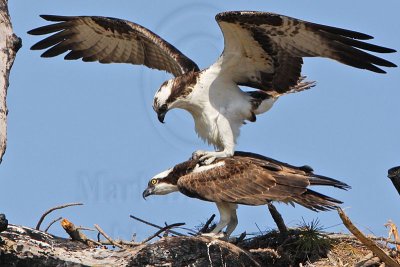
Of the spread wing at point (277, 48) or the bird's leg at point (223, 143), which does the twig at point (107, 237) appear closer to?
the bird's leg at point (223, 143)

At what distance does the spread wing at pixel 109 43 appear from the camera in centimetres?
1191

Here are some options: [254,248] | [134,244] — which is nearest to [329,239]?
[254,248]

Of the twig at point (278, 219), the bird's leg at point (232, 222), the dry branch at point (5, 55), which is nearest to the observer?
the dry branch at point (5, 55)

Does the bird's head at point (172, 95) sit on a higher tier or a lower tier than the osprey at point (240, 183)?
higher

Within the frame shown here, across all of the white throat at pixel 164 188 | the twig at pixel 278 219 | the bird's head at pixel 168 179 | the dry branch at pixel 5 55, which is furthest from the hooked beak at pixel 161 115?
the dry branch at pixel 5 55

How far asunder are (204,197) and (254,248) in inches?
29.9

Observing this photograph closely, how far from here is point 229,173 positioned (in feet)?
32.3

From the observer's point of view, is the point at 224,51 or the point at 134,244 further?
the point at 224,51

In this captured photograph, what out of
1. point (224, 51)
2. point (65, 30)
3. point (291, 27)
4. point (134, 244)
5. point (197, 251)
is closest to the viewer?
point (197, 251)

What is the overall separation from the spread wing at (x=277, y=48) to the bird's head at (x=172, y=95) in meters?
0.47

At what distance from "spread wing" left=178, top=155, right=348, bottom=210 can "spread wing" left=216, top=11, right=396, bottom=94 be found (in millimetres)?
1274

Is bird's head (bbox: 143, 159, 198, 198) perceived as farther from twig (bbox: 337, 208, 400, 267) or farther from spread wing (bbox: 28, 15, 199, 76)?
twig (bbox: 337, 208, 400, 267)

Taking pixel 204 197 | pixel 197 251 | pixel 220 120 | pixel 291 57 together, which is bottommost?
pixel 197 251

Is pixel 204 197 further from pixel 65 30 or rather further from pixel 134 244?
pixel 65 30
